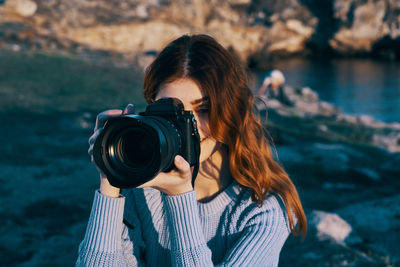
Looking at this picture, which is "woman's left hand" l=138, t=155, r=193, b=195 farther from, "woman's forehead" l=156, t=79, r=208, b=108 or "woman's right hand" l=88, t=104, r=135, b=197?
"woman's forehead" l=156, t=79, r=208, b=108

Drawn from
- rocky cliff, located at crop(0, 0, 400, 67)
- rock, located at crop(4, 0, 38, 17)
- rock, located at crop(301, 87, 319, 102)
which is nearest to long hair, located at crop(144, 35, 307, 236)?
rock, located at crop(301, 87, 319, 102)

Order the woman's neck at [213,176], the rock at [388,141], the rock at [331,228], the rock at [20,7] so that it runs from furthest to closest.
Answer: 1. the rock at [20,7]
2. the rock at [388,141]
3. the rock at [331,228]
4. the woman's neck at [213,176]

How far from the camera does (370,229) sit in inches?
117

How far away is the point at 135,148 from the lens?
1136 mm

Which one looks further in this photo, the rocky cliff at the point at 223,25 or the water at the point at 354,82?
the rocky cliff at the point at 223,25

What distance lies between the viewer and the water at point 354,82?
1461 centimetres

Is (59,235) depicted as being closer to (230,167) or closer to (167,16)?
(230,167)

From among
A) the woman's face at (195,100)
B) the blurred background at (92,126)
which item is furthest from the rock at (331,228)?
A: the woman's face at (195,100)

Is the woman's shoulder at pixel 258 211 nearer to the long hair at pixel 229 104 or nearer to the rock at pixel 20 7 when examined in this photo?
the long hair at pixel 229 104

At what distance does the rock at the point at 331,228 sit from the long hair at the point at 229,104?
1476 millimetres

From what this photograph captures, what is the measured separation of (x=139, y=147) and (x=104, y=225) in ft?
0.86

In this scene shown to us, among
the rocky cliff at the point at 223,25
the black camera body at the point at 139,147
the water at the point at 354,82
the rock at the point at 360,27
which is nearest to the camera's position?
the black camera body at the point at 139,147

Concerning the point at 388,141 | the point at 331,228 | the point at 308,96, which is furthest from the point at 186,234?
the point at 308,96

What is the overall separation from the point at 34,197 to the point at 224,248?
271 centimetres
